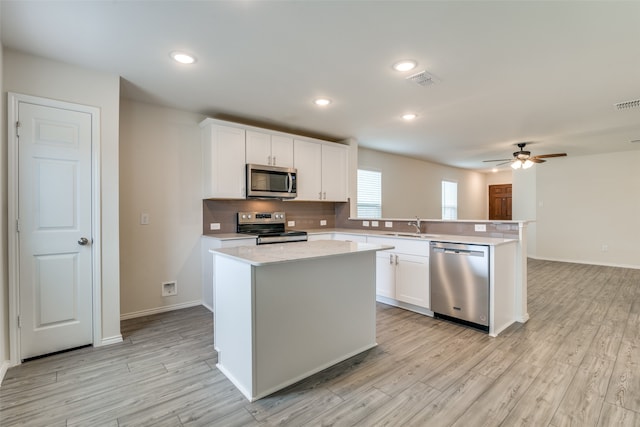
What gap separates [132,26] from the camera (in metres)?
2.01

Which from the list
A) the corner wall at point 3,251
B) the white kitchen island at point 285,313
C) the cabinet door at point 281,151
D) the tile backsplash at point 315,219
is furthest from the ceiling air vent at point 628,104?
the corner wall at point 3,251

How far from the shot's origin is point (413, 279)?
11.4 feet

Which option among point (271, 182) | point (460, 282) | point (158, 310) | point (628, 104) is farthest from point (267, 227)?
point (628, 104)

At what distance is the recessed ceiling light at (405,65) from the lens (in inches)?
96.6

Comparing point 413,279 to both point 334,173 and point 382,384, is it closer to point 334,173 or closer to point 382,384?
point 382,384

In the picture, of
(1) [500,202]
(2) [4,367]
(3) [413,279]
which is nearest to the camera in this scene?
(2) [4,367]

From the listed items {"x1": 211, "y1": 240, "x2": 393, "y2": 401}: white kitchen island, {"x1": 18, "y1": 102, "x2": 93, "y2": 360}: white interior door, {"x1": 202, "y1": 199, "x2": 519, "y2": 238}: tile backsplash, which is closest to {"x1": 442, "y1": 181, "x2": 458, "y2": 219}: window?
{"x1": 202, "y1": 199, "x2": 519, "y2": 238}: tile backsplash

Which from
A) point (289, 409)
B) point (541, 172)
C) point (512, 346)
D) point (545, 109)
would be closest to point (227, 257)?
point (289, 409)

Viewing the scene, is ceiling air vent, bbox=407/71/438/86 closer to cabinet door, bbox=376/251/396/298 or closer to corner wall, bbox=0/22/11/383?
cabinet door, bbox=376/251/396/298

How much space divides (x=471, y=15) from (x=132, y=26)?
220cm

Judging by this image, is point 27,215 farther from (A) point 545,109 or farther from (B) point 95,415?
(A) point 545,109

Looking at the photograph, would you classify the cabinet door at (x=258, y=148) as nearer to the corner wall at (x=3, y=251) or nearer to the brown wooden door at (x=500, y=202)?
the corner wall at (x=3, y=251)

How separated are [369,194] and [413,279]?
9.71ft

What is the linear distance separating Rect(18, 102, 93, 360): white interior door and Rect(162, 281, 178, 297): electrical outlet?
0.96 metres
